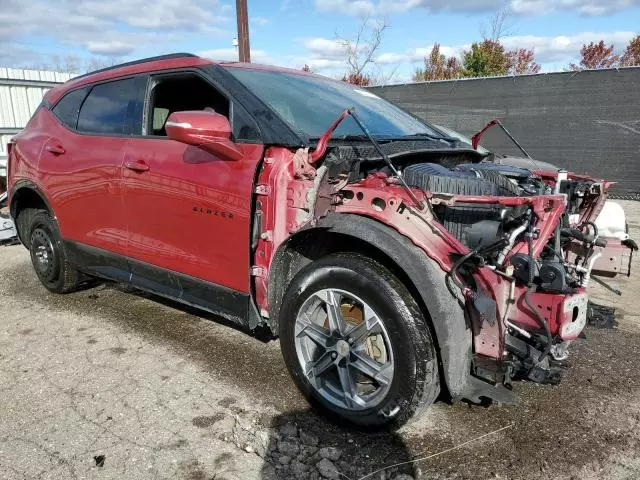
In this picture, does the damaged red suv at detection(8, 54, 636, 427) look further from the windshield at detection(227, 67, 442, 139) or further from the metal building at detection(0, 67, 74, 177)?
the metal building at detection(0, 67, 74, 177)

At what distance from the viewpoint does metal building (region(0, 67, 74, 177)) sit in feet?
41.8

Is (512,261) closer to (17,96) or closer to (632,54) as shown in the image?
(17,96)

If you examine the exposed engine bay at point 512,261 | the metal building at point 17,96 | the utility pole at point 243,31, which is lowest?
the exposed engine bay at point 512,261

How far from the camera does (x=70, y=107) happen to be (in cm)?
437

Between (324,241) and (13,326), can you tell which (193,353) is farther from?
(13,326)

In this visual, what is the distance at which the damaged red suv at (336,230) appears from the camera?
2.33 metres

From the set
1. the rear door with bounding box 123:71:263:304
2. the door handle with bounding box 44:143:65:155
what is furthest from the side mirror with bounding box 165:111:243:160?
the door handle with bounding box 44:143:65:155

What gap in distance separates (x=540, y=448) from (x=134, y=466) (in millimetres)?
1881

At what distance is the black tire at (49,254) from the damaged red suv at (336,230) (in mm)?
597

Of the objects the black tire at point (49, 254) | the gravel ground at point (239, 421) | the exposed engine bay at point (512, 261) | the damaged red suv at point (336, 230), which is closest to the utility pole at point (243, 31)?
the black tire at point (49, 254)

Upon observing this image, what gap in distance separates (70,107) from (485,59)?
21786 mm

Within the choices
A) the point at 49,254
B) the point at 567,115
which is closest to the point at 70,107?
the point at 49,254

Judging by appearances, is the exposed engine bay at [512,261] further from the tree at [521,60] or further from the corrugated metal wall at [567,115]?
the tree at [521,60]

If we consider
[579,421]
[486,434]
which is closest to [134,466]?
[486,434]
